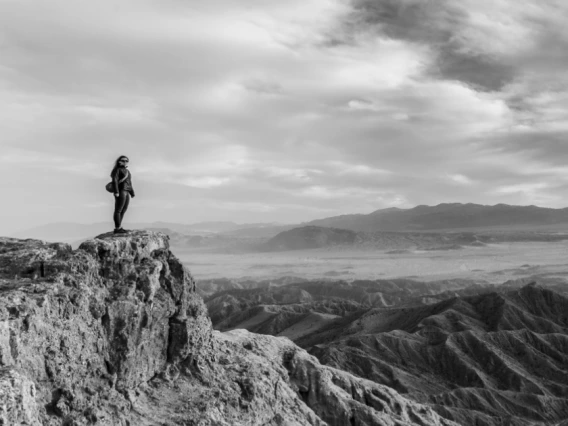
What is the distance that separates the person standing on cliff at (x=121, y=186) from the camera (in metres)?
24.8

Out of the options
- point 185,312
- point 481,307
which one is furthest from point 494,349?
point 185,312

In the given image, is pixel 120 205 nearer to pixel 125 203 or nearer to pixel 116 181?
pixel 125 203

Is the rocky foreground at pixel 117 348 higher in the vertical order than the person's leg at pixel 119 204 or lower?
lower

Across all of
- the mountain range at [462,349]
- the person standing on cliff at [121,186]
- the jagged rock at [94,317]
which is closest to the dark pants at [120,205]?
the person standing on cliff at [121,186]

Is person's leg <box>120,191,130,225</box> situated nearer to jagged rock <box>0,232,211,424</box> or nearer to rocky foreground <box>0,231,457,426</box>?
rocky foreground <box>0,231,457,426</box>

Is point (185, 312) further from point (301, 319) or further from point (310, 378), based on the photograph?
point (301, 319)

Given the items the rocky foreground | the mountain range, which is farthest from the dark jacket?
the mountain range

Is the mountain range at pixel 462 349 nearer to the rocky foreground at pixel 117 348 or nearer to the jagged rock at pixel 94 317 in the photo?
the rocky foreground at pixel 117 348

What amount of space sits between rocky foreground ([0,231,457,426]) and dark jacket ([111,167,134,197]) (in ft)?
7.01

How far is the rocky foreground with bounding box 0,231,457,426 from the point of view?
61.3ft

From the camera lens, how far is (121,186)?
24969mm

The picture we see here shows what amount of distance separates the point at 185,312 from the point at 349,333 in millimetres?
108326

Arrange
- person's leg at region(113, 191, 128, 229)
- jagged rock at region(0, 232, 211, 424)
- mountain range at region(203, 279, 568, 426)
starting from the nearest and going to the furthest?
1. jagged rock at region(0, 232, 211, 424)
2. person's leg at region(113, 191, 128, 229)
3. mountain range at region(203, 279, 568, 426)

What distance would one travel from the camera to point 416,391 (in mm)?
91125
